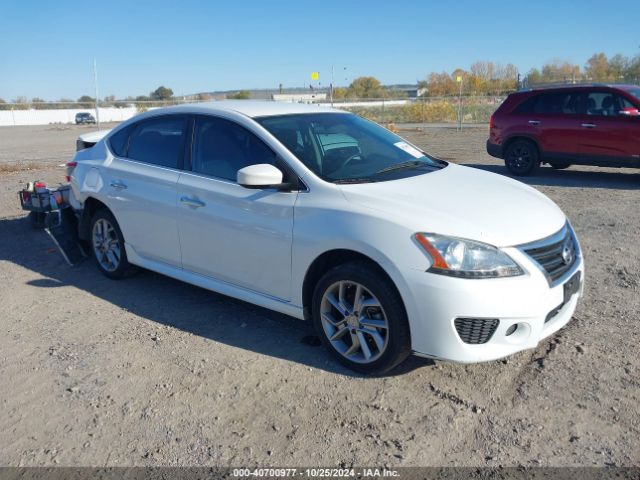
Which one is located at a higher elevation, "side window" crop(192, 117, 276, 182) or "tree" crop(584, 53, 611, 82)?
"tree" crop(584, 53, 611, 82)

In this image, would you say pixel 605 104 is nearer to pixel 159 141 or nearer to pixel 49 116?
pixel 159 141

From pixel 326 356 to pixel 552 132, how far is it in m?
9.09

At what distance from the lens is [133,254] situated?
5.42 metres

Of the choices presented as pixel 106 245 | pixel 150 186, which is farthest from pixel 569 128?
pixel 106 245

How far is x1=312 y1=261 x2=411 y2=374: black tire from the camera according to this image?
3531mm

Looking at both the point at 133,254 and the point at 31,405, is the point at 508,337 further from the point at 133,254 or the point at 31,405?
the point at 133,254

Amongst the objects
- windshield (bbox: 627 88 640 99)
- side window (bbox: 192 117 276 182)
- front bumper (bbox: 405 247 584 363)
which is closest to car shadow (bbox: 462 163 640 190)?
windshield (bbox: 627 88 640 99)

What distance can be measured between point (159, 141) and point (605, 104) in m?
8.95

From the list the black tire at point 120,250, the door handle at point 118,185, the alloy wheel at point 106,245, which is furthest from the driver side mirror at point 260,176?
the alloy wheel at point 106,245

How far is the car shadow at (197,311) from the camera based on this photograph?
4.20m

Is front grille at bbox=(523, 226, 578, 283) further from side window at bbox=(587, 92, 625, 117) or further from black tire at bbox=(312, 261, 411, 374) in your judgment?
side window at bbox=(587, 92, 625, 117)

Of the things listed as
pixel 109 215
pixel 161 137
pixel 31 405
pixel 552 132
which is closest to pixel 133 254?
pixel 109 215

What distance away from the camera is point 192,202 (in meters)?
4.65

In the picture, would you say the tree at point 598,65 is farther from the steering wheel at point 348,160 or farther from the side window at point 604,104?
the steering wheel at point 348,160
